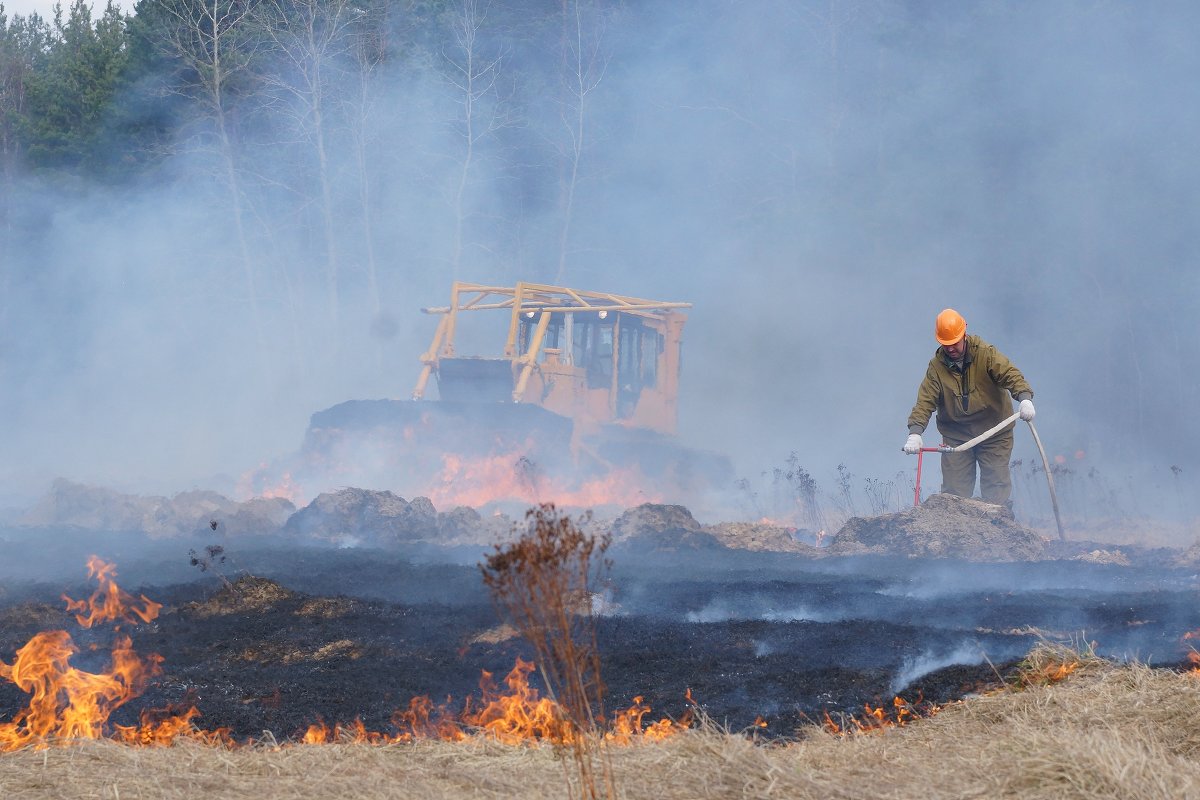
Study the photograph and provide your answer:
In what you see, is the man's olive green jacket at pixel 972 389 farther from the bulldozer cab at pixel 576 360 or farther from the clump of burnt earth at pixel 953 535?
the bulldozer cab at pixel 576 360

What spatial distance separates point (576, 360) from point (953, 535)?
367 inches

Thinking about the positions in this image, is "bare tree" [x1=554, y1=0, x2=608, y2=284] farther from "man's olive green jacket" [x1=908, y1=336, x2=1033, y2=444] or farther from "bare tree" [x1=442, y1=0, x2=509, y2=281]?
"man's olive green jacket" [x1=908, y1=336, x2=1033, y2=444]

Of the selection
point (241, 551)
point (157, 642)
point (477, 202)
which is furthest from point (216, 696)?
point (477, 202)

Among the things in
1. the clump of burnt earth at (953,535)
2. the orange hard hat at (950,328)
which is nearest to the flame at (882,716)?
the clump of burnt earth at (953,535)

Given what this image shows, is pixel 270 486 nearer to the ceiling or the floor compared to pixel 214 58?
nearer to the floor

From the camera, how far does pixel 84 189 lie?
28.5 metres

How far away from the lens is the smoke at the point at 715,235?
2612 cm

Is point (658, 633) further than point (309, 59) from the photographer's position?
No

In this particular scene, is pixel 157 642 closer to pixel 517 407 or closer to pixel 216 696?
pixel 216 696

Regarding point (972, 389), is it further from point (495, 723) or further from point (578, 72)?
point (578, 72)

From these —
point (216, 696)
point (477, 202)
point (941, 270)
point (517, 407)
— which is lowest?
point (216, 696)

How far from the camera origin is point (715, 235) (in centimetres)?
3212

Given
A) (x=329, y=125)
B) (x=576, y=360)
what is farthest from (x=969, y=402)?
(x=329, y=125)

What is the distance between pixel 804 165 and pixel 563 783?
30.0m
